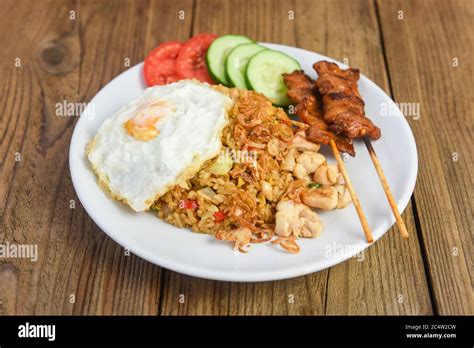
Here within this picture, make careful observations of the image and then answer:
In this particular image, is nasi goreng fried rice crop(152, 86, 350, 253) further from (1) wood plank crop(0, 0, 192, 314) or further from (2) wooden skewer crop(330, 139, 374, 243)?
(1) wood plank crop(0, 0, 192, 314)

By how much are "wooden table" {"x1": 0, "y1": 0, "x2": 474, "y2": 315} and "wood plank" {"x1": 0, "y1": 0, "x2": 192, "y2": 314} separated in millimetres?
12

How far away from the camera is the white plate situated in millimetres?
4246

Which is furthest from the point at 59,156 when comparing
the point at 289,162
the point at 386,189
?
the point at 386,189

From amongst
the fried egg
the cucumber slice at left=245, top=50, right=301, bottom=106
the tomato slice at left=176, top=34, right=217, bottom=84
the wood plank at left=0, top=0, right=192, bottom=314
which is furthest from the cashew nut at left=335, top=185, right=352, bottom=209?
the tomato slice at left=176, top=34, right=217, bottom=84

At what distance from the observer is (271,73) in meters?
5.79

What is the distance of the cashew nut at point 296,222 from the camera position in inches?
178

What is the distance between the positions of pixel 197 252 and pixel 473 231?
246 cm

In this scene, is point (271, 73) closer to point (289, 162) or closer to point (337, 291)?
point (289, 162)

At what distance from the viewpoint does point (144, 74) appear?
5.97 meters

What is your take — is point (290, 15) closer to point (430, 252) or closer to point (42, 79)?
point (42, 79)

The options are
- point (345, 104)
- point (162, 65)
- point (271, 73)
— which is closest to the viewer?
point (345, 104)

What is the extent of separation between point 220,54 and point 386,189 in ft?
7.41

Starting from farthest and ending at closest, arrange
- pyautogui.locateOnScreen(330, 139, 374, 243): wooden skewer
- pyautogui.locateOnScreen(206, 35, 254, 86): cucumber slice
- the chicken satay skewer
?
pyautogui.locateOnScreen(206, 35, 254, 86): cucumber slice → the chicken satay skewer → pyautogui.locateOnScreen(330, 139, 374, 243): wooden skewer

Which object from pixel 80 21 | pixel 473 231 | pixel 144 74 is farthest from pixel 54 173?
pixel 473 231
